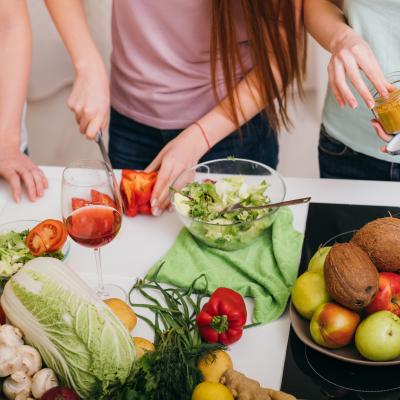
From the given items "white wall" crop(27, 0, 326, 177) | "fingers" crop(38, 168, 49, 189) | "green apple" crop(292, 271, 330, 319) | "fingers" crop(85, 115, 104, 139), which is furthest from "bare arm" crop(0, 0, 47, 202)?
"white wall" crop(27, 0, 326, 177)

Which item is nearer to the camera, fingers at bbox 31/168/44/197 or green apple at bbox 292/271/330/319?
green apple at bbox 292/271/330/319

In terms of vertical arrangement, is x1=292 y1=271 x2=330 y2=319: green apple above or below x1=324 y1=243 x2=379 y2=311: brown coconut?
below

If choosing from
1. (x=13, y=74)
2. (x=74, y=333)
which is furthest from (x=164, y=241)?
(x=13, y=74)

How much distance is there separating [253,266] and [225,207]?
0.13m

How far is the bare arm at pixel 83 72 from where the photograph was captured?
1.42 m

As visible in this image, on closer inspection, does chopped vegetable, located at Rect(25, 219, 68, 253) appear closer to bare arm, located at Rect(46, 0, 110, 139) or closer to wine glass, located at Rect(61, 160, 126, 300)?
wine glass, located at Rect(61, 160, 126, 300)

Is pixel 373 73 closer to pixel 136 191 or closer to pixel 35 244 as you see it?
pixel 136 191

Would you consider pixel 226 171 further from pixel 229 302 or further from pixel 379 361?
pixel 379 361

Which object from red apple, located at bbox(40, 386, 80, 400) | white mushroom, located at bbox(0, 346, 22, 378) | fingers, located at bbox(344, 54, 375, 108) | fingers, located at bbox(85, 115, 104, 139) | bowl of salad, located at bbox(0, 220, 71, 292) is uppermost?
fingers, located at bbox(344, 54, 375, 108)

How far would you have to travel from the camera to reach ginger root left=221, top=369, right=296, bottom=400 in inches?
36.0

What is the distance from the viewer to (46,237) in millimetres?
1222

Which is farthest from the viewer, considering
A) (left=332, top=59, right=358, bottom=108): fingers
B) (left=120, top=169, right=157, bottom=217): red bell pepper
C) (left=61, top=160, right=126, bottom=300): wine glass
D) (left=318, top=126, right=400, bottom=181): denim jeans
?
(left=318, top=126, right=400, bottom=181): denim jeans

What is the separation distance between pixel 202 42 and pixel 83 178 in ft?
2.01

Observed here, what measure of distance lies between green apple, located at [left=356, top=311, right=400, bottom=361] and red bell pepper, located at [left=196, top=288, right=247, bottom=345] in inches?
7.7
